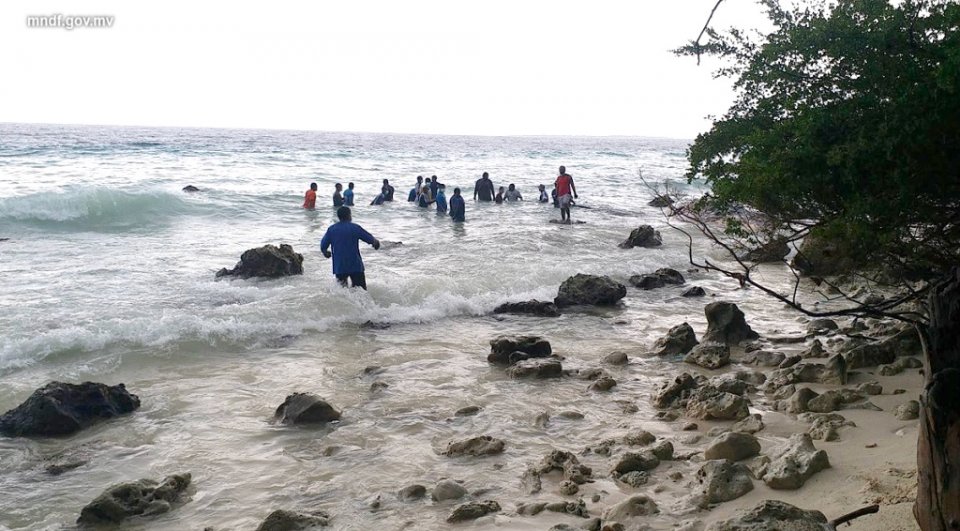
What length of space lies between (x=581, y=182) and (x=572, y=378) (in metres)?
34.1

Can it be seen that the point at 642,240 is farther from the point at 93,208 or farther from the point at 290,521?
the point at 93,208

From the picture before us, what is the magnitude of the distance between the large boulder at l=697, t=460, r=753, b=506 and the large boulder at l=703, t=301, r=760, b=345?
13.5ft

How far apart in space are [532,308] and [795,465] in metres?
6.52

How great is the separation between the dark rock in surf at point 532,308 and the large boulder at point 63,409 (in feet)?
18.7

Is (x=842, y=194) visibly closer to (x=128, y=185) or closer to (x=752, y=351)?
(x=752, y=351)

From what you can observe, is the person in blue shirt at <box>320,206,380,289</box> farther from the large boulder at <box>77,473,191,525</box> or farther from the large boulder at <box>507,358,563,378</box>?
the large boulder at <box>77,473,191,525</box>

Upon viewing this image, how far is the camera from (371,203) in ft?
86.8

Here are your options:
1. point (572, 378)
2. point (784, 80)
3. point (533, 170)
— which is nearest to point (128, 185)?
point (572, 378)

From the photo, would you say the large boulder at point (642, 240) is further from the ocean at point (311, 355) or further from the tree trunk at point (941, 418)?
the tree trunk at point (941, 418)

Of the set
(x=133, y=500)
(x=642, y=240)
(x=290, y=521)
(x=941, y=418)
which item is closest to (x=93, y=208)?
(x=642, y=240)

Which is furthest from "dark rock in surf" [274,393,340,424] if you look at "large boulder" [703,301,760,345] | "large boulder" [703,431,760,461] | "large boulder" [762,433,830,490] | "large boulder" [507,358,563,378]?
"large boulder" [703,301,760,345]

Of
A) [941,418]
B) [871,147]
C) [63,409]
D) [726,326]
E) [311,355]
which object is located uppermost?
[871,147]

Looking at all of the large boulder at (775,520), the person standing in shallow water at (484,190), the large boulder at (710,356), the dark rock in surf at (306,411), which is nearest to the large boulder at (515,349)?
the large boulder at (710,356)

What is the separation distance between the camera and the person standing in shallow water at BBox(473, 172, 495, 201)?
27453 millimetres
